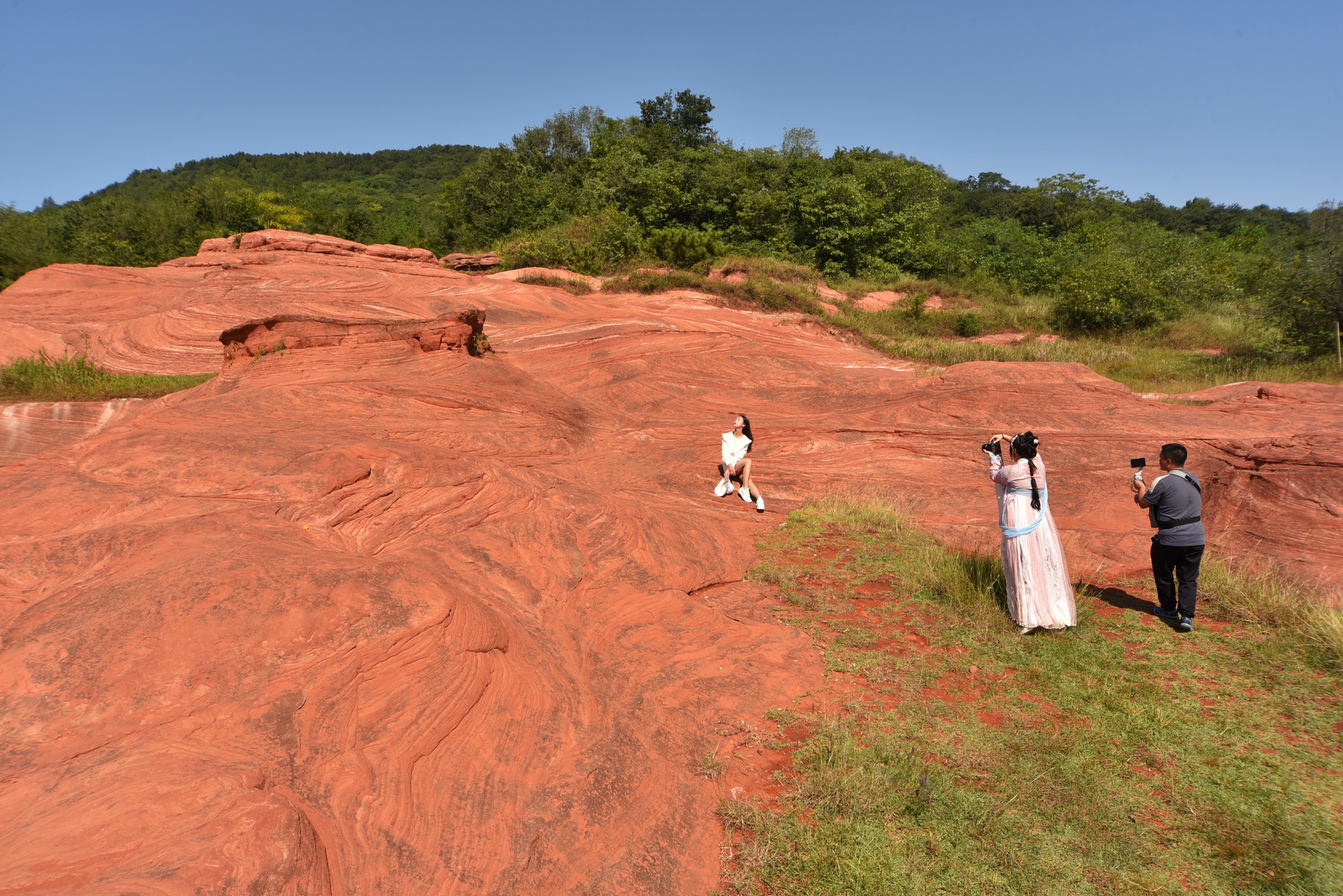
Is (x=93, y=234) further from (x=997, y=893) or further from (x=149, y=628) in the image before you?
(x=997, y=893)

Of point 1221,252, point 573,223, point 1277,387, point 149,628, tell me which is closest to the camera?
point 149,628

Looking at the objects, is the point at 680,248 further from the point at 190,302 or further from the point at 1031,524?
the point at 1031,524

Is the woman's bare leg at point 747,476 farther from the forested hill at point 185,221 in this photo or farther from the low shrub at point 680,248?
the forested hill at point 185,221

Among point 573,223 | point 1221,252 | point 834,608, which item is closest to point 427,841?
point 834,608

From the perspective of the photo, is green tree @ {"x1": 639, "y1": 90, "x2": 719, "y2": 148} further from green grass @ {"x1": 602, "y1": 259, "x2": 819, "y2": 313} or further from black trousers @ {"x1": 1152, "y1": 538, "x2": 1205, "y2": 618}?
black trousers @ {"x1": 1152, "y1": 538, "x2": 1205, "y2": 618}

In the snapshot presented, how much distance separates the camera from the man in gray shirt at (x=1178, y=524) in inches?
242

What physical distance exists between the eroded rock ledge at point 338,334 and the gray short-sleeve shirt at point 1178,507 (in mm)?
9791

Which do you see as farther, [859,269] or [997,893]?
[859,269]

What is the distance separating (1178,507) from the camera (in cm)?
614

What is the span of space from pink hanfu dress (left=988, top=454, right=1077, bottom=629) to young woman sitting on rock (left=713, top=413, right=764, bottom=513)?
4.09 metres

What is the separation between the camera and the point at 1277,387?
40.1ft

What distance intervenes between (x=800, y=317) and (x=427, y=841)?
18.6 meters

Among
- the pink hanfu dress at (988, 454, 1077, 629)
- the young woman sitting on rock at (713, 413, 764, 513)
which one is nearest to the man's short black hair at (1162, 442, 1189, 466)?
the pink hanfu dress at (988, 454, 1077, 629)

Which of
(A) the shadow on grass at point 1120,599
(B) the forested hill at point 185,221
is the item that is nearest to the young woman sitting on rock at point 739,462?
(A) the shadow on grass at point 1120,599
